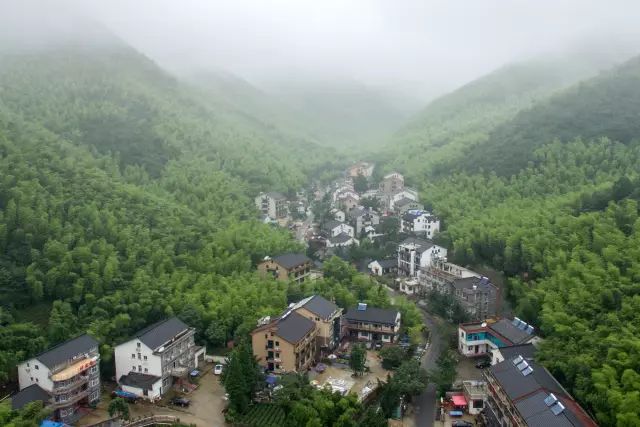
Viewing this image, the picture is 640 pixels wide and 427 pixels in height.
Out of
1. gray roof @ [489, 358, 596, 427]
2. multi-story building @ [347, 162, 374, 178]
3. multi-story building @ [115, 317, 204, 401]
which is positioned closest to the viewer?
gray roof @ [489, 358, 596, 427]

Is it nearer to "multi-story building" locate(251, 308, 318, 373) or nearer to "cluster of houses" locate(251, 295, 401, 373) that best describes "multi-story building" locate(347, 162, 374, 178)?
"cluster of houses" locate(251, 295, 401, 373)

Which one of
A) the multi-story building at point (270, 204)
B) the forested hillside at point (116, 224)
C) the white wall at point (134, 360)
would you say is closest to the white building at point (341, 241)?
the forested hillside at point (116, 224)

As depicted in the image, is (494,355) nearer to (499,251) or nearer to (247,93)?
(499,251)

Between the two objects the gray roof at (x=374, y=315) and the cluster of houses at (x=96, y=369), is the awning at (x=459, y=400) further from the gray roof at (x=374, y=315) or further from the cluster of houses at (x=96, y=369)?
the cluster of houses at (x=96, y=369)

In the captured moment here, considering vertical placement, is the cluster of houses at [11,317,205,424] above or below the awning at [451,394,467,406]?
above

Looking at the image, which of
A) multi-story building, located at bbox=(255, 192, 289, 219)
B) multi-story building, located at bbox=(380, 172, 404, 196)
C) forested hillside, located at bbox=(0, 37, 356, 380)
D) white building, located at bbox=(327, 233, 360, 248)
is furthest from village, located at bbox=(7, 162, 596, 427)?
multi-story building, located at bbox=(380, 172, 404, 196)

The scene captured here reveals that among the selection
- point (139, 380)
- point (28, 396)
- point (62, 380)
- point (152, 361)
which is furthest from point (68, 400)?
point (152, 361)
